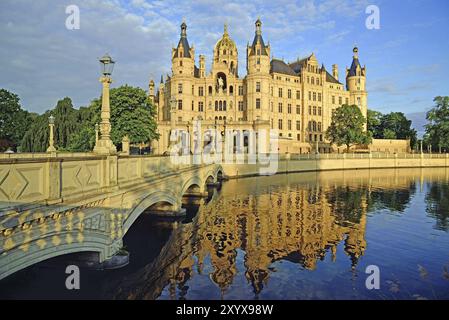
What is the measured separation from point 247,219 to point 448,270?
1249 centimetres

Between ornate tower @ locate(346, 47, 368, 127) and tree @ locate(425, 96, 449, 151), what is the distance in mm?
17373

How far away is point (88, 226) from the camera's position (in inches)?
391

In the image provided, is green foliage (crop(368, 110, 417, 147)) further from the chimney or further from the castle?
the chimney

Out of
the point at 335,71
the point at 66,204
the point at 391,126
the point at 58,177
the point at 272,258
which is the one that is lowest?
the point at 272,258

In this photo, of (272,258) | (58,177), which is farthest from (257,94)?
(58,177)

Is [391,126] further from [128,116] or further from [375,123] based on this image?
[128,116]

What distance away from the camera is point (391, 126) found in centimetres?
11438

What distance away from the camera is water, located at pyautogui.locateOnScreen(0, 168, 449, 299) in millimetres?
11742

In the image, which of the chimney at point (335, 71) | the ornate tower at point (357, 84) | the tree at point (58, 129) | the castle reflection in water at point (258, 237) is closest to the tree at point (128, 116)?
the tree at point (58, 129)

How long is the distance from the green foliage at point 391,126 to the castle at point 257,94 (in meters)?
18.1

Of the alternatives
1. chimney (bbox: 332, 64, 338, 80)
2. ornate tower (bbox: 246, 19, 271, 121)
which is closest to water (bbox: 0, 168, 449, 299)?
ornate tower (bbox: 246, 19, 271, 121)

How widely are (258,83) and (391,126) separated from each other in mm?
62532
